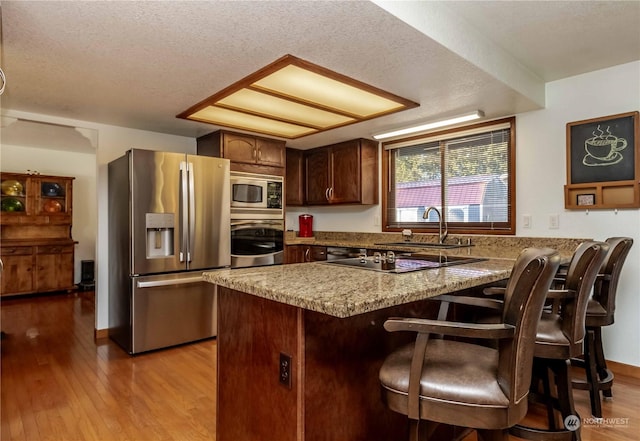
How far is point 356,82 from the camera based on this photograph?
2529 millimetres

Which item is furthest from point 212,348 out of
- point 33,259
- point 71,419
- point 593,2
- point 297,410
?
point 33,259

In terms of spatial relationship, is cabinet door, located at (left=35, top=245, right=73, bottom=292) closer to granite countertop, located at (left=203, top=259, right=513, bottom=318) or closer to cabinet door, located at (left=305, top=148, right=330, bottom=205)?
cabinet door, located at (left=305, top=148, right=330, bottom=205)

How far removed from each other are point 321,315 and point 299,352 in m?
0.15

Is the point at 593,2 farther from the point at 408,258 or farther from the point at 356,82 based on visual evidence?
the point at 408,258

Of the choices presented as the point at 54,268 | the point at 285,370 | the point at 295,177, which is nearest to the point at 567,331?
the point at 285,370

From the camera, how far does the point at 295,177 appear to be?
4.91 metres

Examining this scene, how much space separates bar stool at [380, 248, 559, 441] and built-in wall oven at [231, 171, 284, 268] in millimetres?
2842

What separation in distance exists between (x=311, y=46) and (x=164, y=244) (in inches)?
86.6

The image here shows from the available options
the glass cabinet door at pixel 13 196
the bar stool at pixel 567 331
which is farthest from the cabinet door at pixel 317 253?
the glass cabinet door at pixel 13 196

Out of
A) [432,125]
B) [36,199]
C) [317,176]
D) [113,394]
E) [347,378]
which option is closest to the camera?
[347,378]

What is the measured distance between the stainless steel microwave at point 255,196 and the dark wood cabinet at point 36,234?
382 centimetres

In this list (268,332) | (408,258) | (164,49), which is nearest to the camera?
(268,332)

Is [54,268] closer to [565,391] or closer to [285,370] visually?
[285,370]

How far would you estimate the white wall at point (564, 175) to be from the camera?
2.69 m
